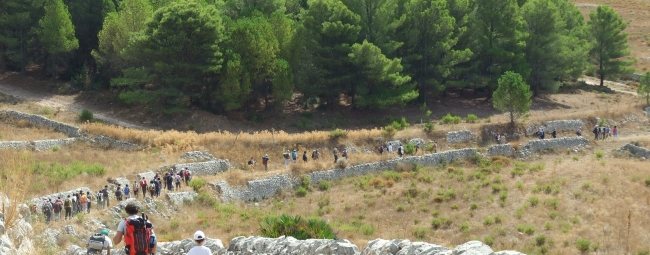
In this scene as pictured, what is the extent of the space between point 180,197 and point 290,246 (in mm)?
19195

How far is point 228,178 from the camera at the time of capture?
38.0m

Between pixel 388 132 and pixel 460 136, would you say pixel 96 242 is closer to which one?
pixel 388 132

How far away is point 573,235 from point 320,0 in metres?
28.9

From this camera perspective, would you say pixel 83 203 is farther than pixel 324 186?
No

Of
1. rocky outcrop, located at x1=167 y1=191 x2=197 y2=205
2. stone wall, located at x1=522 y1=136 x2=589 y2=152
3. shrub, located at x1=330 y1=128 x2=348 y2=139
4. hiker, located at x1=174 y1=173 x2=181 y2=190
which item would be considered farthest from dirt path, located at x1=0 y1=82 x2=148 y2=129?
stone wall, located at x1=522 y1=136 x2=589 y2=152

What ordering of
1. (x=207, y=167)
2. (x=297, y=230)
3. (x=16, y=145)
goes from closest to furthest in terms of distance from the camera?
(x=297, y=230)
(x=207, y=167)
(x=16, y=145)

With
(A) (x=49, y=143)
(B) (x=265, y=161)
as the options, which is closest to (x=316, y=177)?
(B) (x=265, y=161)

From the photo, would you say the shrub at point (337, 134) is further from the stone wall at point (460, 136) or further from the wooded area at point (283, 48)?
the wooded area at point (283, 48)

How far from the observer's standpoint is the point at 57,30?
184 feet

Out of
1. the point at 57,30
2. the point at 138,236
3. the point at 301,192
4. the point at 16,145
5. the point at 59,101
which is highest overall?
the point at 57,30

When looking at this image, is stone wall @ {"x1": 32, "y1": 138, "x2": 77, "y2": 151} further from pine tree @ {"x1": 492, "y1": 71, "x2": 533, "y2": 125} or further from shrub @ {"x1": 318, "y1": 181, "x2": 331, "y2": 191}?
pine tree @ {"x1": 492, "y1": 71, "x2": 533, "y2": 125}

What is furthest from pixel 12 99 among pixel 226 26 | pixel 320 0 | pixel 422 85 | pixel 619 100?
pixel 619 100

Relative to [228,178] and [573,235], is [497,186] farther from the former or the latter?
[228,178]

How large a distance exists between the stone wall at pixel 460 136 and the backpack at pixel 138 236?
36536mm
